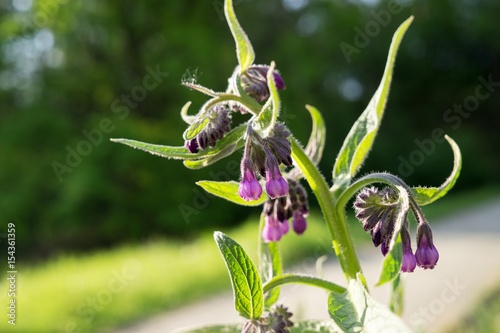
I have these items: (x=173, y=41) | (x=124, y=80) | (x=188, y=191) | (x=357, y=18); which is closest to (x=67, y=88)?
(x=124, y=80)

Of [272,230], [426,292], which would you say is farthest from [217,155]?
[426,292]

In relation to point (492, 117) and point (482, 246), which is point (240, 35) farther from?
point (492, 117)

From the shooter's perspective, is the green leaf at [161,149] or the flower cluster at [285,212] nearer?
the green leaf at [161,149]

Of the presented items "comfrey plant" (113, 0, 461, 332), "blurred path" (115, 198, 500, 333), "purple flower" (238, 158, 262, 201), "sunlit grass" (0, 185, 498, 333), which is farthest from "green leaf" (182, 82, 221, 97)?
"sunlit grass" (0, 185, 498, 333)

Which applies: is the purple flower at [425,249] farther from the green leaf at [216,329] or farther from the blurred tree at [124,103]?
the blurred tree at [124,103]

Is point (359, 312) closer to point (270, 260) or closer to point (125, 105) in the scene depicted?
point (270, 260)

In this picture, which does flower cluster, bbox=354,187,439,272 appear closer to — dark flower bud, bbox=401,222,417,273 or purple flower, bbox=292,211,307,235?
dark flower bud, bbox=401,222,417,273

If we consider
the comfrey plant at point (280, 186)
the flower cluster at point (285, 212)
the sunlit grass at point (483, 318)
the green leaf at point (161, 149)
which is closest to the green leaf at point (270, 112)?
the comfrey plant at point (280, 186)
